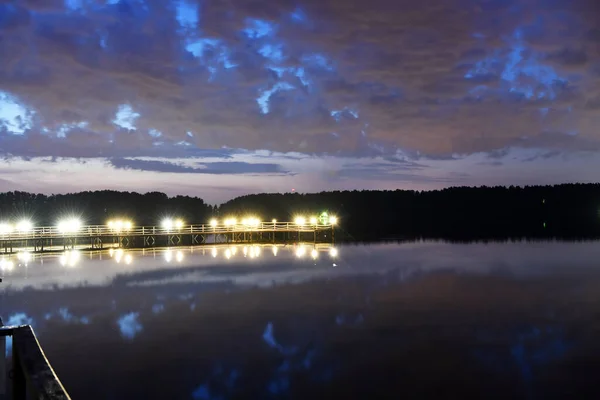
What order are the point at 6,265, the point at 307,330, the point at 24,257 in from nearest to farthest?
the point at 307,330 → the point at 6,265 → the point at 24,257

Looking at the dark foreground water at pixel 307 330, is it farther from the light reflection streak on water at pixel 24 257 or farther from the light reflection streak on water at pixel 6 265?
→ the light reflection streak on water at pixel 24 257

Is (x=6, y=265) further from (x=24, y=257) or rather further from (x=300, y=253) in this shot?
(x=300, y=253)

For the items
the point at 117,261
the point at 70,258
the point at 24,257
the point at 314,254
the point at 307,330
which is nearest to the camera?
the point at 307,330

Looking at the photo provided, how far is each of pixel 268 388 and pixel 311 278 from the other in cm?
2102

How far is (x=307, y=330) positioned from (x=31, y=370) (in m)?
16.2

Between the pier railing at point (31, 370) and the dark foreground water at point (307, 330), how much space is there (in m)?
7.43

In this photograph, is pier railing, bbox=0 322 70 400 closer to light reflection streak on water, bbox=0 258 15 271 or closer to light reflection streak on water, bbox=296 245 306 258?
light reflection streak on water, bbox=0 258 15 271

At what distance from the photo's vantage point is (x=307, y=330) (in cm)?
2198

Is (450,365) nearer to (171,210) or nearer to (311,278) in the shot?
(311,278)

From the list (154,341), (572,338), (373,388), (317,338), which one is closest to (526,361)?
(572,338)

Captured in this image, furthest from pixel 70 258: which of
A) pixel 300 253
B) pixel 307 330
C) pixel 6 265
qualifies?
pixel 307 330

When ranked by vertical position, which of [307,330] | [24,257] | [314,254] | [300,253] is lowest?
[307,330]

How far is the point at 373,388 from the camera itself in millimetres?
15445

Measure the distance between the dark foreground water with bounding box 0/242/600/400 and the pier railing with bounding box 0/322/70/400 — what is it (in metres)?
7.43
